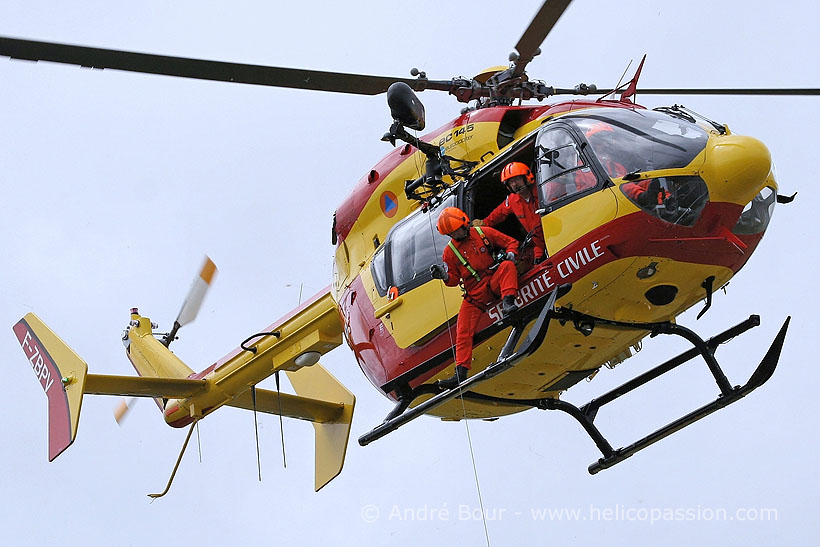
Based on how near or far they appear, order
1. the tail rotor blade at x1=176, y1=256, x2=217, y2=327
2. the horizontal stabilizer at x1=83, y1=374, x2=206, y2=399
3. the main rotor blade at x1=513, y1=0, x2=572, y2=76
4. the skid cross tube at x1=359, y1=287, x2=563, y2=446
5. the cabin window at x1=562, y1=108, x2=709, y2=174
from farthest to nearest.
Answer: the tail rotor blade at x1=176, y1=256, x2=217, y2=327
the horizontal stabilizer at x1=83, y1=374, x2=206, y2=399
the skid cross tube at x1=359, y1=287, x2=563, y2=446
the main rotor blade at x1=513, y1=0, x2=572, y2=76
the cabin window at x1=562, y1=108, x2=709, y2=174

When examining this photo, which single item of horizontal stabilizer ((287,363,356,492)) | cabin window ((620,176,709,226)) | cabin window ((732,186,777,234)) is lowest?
horizontal stabilizer ((287,363,356,492))

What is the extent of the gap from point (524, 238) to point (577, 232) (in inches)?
48.8

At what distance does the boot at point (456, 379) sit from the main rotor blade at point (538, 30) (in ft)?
8.74

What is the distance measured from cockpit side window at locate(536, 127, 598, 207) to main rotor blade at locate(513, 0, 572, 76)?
0.81 metres

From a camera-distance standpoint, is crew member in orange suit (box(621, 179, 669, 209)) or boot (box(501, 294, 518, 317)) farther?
boot (box(501, 294, 518, 317))

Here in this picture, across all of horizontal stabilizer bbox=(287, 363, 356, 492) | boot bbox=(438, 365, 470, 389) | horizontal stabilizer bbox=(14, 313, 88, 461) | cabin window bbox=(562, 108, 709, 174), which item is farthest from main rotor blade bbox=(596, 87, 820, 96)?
horizontal stabilizer bbox=(14, 313, 88, 461)

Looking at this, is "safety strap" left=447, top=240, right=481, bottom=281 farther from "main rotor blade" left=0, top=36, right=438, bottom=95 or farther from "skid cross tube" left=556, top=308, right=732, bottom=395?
"main rotor blade" left=0, top=36, right=438, bottom=95

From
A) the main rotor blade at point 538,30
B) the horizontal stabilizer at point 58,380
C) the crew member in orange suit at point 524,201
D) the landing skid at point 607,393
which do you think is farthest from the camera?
the horizontal stabilizer at point 58,380

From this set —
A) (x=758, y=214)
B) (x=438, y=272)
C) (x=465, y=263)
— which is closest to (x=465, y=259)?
(x=465, y=263)

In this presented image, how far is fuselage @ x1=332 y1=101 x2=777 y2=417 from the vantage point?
8445mm

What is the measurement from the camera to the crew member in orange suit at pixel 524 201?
913cm

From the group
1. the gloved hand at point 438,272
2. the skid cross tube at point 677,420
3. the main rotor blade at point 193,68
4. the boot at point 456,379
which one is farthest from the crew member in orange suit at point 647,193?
the main rotor blade at point 193,68

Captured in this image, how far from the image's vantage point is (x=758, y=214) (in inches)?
348

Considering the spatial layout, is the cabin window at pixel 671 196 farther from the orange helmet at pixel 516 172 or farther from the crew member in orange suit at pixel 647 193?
the orange helmet at pixel 516 172
